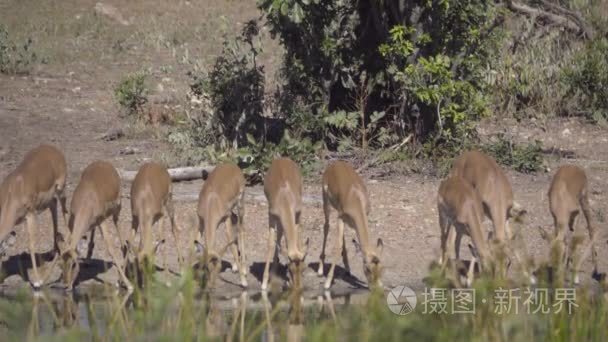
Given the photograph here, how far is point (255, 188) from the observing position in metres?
13.7

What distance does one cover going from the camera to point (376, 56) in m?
15.1

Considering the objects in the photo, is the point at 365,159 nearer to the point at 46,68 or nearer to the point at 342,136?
the point at 342,136

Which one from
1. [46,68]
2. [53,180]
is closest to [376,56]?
[53,180]

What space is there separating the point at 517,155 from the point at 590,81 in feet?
12.5

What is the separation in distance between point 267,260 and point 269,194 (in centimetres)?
65

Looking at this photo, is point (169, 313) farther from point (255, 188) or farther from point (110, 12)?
point (110, 12)

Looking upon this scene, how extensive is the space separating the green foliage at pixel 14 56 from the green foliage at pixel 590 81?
9810 millimetres

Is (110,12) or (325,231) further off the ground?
(110,12)

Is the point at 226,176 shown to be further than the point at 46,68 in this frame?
No

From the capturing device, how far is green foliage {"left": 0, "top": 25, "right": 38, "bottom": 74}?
67.8 feet

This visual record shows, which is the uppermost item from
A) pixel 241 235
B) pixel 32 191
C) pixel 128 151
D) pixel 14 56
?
pixel 14 56

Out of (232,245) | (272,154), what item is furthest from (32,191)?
(272,154)

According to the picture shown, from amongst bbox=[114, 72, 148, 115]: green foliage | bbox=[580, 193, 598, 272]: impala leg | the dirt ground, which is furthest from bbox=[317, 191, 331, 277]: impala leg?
bbox=[114, 72, 148, 115]: green foliage

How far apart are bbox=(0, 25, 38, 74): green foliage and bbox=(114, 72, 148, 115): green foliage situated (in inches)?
150
